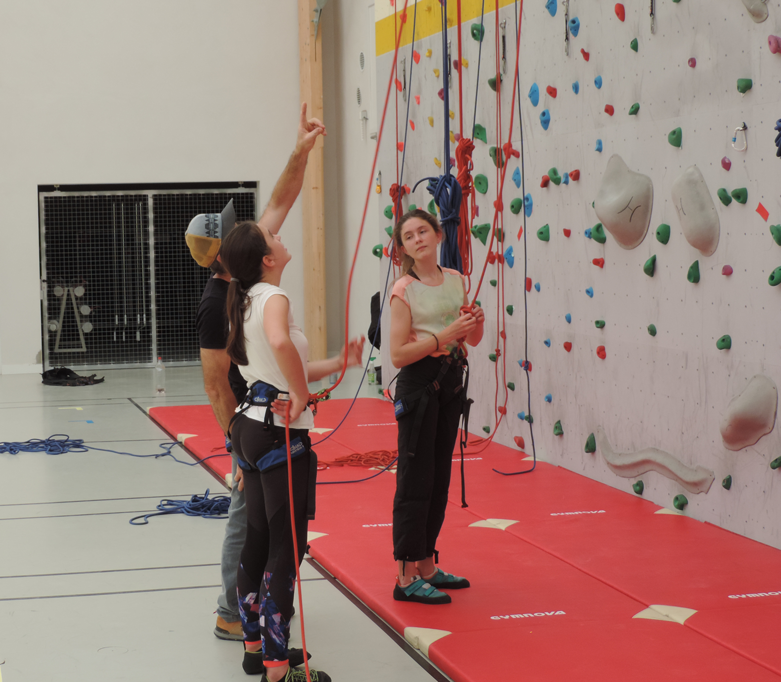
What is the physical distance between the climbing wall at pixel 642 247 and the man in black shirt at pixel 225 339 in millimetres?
1683

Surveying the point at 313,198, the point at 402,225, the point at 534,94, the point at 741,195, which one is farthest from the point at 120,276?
the point at 741,195

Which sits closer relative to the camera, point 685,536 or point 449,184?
point 449,184

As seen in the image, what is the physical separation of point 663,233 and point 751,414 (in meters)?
0.92

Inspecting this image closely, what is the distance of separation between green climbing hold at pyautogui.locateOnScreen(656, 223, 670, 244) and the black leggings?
2323 mm

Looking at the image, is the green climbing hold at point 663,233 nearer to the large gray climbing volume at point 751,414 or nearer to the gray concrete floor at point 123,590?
the large gray climbing volume at point 751,414

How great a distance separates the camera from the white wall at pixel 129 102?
9852mm

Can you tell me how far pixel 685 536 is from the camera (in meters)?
3.91

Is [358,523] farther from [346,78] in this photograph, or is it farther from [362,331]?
[346,78]

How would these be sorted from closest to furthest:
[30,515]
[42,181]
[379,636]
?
[379,636], [30,515], [42,181]

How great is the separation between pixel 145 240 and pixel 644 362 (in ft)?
23.9

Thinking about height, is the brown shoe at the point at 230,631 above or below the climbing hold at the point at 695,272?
below

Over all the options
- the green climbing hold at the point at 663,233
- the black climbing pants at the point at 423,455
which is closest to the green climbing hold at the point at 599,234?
the green climbing hold at the point at 663,233

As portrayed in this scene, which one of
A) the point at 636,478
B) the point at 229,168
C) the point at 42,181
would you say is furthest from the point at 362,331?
the point at 636,478

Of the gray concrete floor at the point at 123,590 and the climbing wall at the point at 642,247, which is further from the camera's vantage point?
the climbing wall at the point at 642,247
